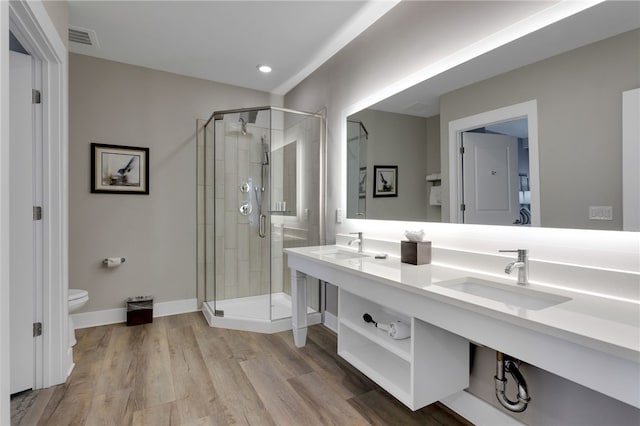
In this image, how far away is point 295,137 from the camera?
123 inches

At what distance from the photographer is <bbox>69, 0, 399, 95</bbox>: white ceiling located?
2.26m

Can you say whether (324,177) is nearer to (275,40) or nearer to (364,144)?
(364,144)

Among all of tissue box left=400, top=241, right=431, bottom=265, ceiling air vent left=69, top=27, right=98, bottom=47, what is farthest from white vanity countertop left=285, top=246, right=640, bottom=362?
ceiling air vent left=69, top=27, right=98, bottom=47

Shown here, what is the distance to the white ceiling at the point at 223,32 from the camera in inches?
89.1

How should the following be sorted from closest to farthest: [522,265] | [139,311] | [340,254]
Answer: [522,265], [340,254], [139,311]

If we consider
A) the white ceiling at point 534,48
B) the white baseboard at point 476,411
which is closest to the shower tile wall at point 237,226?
the white ceiling at point 534,48

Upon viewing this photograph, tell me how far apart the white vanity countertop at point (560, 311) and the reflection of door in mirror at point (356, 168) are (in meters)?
0.98

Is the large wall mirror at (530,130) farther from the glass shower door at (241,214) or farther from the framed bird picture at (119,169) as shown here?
the framed bird picture at (119,169)

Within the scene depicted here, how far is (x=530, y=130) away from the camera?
1.43 meters

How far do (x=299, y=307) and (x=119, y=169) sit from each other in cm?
224

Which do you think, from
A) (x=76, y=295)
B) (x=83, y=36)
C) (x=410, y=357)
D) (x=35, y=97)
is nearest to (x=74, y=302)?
(x=76, y=295)

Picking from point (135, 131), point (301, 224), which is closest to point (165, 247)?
point (135, 131)

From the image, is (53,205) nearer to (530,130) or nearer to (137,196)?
(137,196)

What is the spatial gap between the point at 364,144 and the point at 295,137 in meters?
0.87
